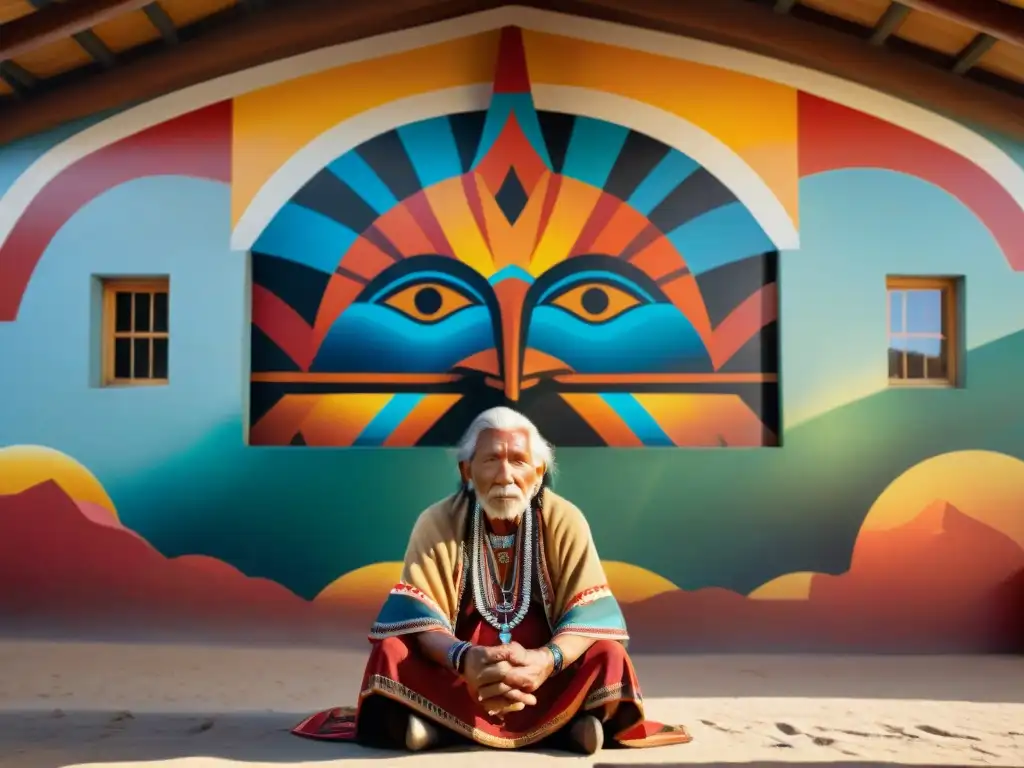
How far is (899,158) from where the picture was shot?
610 cm

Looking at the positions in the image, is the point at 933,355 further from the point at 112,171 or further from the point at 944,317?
the point at 112,171

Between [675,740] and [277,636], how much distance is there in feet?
10.6

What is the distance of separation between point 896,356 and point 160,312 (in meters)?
4.89

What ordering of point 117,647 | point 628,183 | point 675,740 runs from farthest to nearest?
point 628,183 < point 117,647 < point 675,740

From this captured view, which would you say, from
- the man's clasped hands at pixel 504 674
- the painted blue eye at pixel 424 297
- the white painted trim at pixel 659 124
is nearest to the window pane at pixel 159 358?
the painted blue eye at pixel 424 297

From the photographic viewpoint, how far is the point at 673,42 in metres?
6.15

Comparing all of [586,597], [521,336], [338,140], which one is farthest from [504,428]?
[338,140]

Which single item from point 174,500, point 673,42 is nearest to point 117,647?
point 174,500

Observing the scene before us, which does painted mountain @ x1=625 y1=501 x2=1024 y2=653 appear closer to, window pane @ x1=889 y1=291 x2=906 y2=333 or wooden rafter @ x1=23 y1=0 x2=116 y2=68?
window pane @ x1=889 y1=291 x2=906 y2=333

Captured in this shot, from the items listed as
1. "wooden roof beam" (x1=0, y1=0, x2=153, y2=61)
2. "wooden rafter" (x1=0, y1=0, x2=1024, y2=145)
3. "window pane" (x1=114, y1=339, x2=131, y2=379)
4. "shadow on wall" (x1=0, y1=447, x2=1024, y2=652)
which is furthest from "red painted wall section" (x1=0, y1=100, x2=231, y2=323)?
"shadow on wall" (x1=0, y1=447, x2=1024, y2=652)

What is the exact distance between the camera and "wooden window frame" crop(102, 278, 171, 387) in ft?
20.8

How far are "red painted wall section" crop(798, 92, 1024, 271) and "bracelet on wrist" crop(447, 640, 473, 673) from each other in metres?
4.16

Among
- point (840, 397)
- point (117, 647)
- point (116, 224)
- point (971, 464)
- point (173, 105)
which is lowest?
point (117, 647)

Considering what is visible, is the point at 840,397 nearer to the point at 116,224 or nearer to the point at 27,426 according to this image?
the point at 116,224
